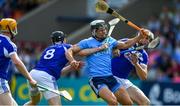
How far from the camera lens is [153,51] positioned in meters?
25.8

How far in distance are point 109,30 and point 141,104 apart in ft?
5.60

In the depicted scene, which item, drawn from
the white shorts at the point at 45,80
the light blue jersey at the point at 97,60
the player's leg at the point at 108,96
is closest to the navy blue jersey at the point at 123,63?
the light blue jersey at the point at 97,60

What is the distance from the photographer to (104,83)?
15.9 meters

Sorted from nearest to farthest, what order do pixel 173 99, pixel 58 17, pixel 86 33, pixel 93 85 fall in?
pixel 93 85
pixel 173 99
pixel 86 33
pixel 58 17

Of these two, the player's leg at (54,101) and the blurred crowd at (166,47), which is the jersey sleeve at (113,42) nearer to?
the player's leg at (54,101)

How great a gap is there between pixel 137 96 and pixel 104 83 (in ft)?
3.75

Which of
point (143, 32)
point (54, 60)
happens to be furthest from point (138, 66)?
point (54, 60)

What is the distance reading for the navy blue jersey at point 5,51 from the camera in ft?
46.5

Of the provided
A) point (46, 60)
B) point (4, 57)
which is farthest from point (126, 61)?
point (4, 57)

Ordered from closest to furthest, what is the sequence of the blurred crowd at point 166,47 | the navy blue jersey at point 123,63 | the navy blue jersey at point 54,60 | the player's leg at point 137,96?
1. the navy blue jersey at point 54,60
2. the player's leg at point 137,96
3. the navy blue jersey at point 123,63
4. the blurred crowd at point 166,47

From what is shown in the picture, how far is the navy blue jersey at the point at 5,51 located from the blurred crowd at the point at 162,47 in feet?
34.4

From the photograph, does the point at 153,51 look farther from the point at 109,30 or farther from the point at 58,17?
the point at 109,30

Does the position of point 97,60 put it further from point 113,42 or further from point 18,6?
point 18,6

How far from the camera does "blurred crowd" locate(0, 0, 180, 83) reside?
24.5 meters
